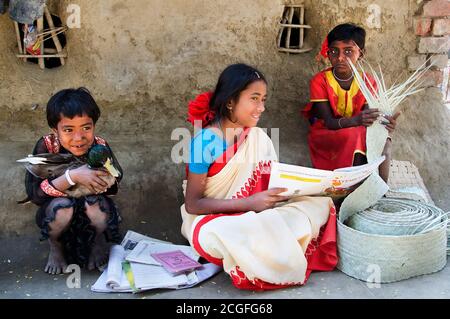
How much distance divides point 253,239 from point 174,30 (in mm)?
1597

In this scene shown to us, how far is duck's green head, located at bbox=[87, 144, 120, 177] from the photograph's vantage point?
2385mm

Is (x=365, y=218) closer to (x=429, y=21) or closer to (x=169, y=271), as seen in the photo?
(x=169, y=271)

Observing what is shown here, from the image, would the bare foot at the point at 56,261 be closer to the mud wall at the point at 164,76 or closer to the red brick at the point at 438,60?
the mud wall at the point at 164,76

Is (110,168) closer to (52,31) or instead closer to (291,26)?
(52,31)

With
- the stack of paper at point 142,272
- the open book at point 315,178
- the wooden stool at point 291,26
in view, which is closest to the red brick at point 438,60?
the wooden stool at point 291,26

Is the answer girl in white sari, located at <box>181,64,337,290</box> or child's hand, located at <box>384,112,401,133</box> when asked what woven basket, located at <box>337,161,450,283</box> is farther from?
child's hand, located at <box>384,112,401,133</box>

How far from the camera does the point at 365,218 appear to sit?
8.21 feet

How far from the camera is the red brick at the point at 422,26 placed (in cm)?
355

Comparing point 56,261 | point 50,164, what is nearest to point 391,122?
point 50,164

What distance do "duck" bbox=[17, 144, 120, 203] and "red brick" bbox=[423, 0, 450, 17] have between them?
2.39 m

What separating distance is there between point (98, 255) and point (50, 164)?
1.63 feet

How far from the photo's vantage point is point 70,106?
2.37m

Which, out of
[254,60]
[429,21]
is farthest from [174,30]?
[429,21]

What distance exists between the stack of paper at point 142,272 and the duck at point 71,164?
368 mm
